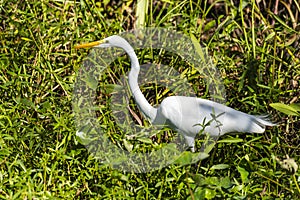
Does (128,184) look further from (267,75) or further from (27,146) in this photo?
(267,75)

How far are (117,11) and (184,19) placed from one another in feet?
1.23

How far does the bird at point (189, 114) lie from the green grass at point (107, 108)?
0.21 feet

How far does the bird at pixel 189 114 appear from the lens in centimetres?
241

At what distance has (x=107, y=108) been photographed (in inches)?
102

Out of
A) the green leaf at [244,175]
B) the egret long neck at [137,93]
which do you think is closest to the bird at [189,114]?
the egret long neck at [137,93]

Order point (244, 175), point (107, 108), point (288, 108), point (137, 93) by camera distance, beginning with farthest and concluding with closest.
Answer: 1. point (107, 108)
2. point (137, 93)
3. point (288, 108)
4. point (244, 175)

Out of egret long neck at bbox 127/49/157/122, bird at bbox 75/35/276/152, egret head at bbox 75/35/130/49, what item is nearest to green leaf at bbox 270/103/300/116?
bird at bbox 75/35/276/152

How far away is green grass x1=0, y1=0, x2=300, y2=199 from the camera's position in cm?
222

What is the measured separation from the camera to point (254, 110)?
2531mm

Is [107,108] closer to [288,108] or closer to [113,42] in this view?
[113,42]

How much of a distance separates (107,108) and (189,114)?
328 millimetres

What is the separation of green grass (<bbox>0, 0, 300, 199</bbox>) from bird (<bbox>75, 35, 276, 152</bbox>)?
0.07 m

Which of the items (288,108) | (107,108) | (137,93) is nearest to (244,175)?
(288,108)

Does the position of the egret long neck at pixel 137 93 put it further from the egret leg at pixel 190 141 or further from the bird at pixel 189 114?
the egret leg at pixel 190 141
